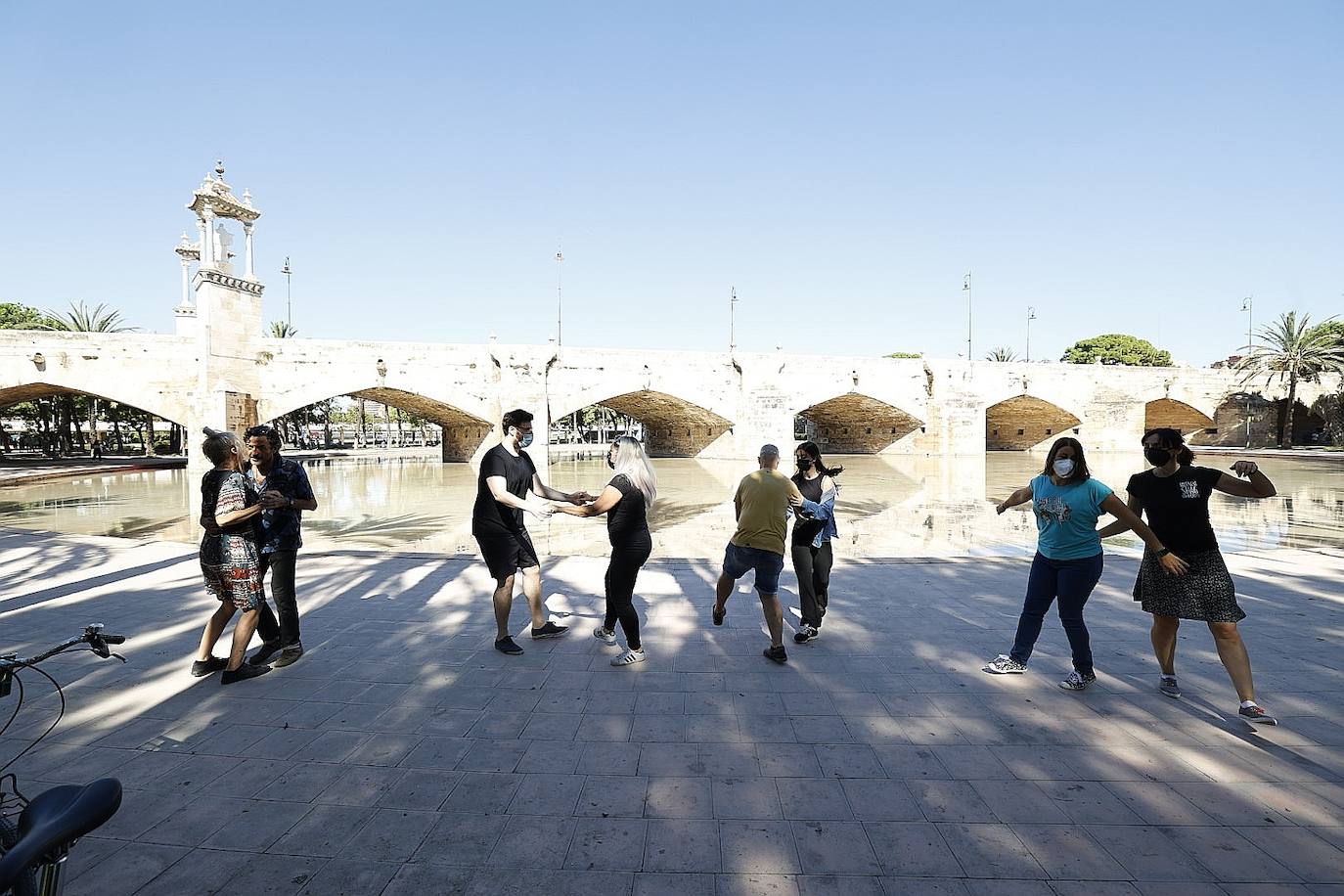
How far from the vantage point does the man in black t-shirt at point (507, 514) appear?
4219 mm

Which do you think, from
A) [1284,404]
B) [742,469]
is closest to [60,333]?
[742,469]

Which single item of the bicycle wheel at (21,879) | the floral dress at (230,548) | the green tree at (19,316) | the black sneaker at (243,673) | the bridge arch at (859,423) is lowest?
the black sneaker at (243,673)

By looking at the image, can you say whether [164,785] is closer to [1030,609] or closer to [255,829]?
[255,829]

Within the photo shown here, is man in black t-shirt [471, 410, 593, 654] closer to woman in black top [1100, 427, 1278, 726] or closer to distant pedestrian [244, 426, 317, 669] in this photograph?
distant pedestrian [244, 426, 317, 669]

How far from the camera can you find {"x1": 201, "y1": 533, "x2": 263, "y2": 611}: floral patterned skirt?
3752 millimetres

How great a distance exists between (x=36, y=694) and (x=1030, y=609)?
5652mm

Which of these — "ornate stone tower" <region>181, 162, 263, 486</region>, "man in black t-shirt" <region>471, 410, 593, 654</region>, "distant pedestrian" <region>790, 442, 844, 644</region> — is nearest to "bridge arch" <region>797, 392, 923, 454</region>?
"ornate stone tower" <region>181, 162, 263, 486</region>

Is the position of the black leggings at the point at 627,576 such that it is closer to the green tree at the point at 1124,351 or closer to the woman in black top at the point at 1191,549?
the woman in black top at the point at 1191,549

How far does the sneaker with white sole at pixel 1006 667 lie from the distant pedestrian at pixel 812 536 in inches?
43.5

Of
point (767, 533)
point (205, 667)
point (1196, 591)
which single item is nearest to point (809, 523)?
point (767, 533)

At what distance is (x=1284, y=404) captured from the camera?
37.8 m

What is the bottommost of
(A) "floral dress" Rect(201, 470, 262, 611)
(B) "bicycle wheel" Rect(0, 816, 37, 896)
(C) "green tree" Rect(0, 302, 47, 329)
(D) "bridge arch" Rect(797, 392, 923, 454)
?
(B) "bicycle wheel" Rect(0, 816, 37, 896)

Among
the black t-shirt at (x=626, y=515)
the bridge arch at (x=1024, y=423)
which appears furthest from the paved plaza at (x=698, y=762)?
the bridge arch at (x=1024, y=423)

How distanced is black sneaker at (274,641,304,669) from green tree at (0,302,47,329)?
40.3 meters
